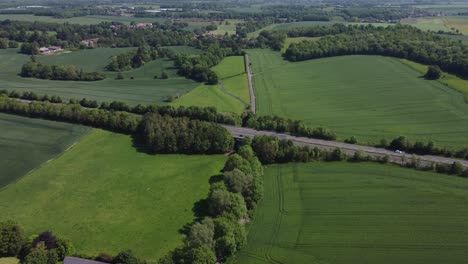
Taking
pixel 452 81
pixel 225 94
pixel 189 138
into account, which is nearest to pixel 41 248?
pixel 189 138

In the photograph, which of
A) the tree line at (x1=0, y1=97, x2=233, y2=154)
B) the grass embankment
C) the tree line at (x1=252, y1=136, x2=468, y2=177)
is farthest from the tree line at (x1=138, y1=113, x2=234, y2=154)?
the grass embankment

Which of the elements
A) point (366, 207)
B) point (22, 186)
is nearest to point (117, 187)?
point (22, 186)

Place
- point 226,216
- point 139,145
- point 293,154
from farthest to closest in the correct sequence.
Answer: point 139,145 < point 293,154 < point 226,216

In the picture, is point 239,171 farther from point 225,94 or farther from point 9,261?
point 225,94

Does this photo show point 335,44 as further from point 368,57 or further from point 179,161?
point 179,161

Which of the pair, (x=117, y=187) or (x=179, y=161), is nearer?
(x=117, y=187)
